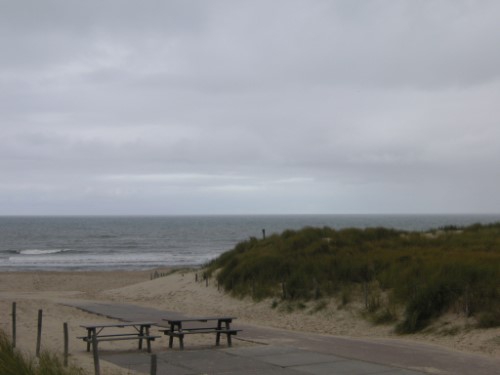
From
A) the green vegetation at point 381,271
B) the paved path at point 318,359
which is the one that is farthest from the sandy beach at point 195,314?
the paved path at point 318,359

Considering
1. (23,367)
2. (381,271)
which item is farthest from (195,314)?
(23,367)

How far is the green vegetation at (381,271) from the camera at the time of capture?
15.0 m

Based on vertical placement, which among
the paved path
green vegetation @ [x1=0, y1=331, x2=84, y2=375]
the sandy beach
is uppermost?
green vegetation @ [x1=0, y1=331, x2=84, y2=375]

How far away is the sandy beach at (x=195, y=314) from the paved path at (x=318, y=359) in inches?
28.7

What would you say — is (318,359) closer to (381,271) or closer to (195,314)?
(381,271)

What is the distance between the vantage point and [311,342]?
43.7ft

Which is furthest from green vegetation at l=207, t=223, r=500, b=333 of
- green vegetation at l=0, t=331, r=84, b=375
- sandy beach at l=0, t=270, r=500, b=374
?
green vegetation at l=0, t=331, r=84, b=375

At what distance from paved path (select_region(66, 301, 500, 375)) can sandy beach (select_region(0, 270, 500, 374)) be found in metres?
0.73

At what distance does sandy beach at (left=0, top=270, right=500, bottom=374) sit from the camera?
12.8 metres

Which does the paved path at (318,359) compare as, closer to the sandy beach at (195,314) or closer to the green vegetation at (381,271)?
the sandy beach at (195,314)

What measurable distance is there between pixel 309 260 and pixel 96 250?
48.6 m

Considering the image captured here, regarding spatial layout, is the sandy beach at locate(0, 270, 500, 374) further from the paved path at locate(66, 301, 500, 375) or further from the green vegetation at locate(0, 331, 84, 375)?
the green vegetation at locate(0, 331, 84, 375)

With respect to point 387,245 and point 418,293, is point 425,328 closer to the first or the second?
point 418,293

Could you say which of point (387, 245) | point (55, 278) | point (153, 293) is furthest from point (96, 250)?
point (387, 245)
